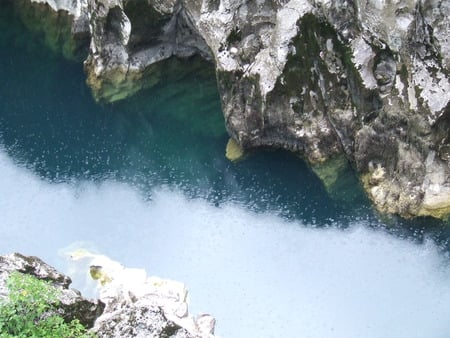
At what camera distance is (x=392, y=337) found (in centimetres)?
2759

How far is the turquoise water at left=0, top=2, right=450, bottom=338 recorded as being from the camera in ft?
95.3

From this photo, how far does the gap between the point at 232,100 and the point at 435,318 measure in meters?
15.2

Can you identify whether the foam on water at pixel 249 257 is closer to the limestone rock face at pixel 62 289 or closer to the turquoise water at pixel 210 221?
the turquoise water at pixel 210 221

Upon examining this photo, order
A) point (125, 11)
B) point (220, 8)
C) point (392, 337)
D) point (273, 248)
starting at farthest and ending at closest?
point (125, 11) < point (220, 8) < point (273, 248) < point (392, 337)

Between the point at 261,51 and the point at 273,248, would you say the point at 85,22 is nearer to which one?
the point at 261,51

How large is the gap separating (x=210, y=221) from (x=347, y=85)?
9.73 meters

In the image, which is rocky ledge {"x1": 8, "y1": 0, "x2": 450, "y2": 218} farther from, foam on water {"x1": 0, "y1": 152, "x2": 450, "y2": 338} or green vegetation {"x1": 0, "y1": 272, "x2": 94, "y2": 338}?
green vegetation {"x1": 0, "y1": 272, "x2": 94, "y2": 338}

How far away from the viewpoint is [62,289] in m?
19.9

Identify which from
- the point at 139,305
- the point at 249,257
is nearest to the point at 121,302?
the point at 139,305

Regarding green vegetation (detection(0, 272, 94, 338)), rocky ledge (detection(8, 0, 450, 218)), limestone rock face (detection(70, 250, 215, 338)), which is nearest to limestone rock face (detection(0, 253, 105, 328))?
limestone rock face (detection(70, 250, 215, 338))

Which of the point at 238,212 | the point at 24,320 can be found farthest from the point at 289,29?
the point at 24,320

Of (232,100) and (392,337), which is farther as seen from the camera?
(232,100)

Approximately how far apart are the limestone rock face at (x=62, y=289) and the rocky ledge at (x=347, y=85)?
16.8m

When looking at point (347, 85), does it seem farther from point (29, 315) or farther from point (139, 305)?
point (29, 315)
